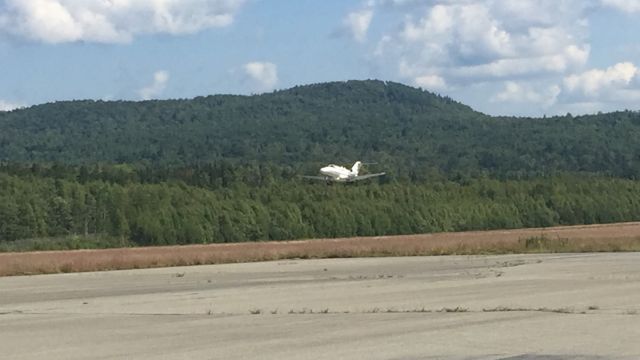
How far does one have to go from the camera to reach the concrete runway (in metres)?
17.5

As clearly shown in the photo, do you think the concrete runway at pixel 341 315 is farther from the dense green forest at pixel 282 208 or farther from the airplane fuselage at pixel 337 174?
the airplane fuselage at pixel 337 174

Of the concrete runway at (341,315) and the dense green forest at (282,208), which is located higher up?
the dense green forest at (282,208)

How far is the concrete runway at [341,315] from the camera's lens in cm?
1747

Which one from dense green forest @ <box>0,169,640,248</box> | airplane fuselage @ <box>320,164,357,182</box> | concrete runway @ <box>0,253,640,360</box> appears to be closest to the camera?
concrete runway @ <box>0,253,640,360</box>

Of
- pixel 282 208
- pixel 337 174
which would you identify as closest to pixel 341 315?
pixel 282 208

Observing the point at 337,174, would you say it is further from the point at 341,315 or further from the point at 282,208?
the point at 341,315

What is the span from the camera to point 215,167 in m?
177

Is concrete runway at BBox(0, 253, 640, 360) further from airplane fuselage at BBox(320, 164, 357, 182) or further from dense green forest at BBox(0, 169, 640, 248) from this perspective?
airplane fuselage at BBox(320, 164, 357, 182)

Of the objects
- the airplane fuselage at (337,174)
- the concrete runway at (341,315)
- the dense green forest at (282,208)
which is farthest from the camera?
the airplane fuselage at (337,174)

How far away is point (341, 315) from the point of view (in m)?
23.1

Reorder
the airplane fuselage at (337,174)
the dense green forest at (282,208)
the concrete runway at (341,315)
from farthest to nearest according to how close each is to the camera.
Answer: the airplane fuselage at (337,174), the dense green forest at (282,208), the concrete runway at (341,315)

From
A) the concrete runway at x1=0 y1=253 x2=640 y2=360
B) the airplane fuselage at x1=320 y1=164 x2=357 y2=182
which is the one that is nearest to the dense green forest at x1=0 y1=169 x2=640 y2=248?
the airplane fuselage at x1=320 y1=164 x2=357 y2=182

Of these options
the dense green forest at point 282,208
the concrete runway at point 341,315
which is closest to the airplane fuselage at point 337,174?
the dense green forest at point 282,208

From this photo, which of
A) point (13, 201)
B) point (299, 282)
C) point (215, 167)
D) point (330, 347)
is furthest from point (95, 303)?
point (215, 167)
